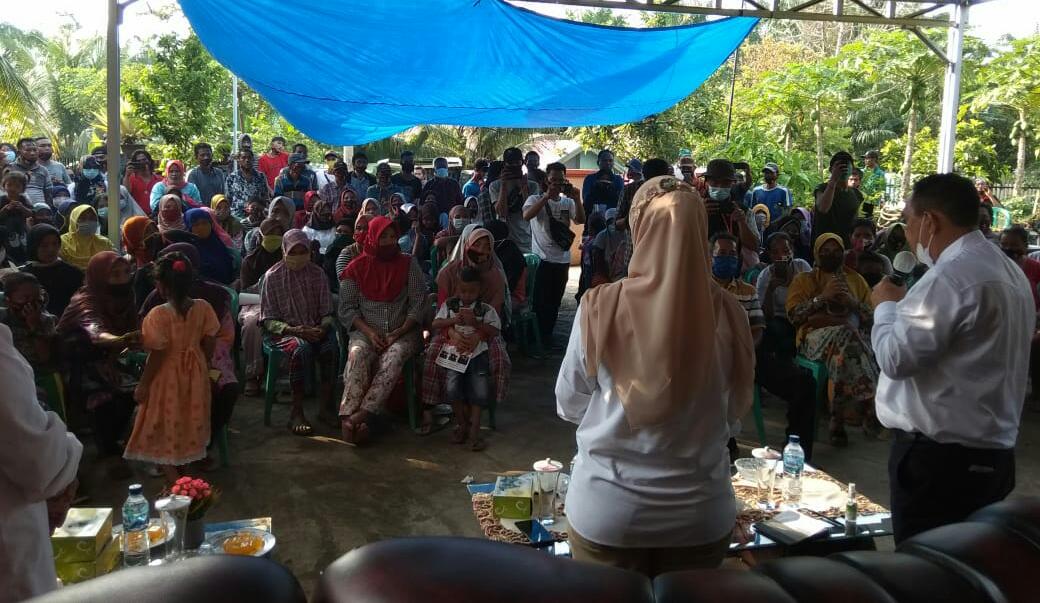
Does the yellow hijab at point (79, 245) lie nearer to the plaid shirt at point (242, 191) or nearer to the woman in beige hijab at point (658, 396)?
the plaid shirt at point (242, 191)

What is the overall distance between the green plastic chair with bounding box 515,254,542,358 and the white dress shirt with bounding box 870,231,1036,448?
4462 millimetres

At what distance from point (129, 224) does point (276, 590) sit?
5.02 meters

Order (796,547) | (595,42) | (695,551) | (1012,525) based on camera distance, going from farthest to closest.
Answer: (595,42) → (796,547) → (695,551) → (1012,525)

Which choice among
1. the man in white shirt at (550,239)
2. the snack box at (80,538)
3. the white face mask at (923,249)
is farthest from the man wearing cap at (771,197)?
the snack box at (80,538)

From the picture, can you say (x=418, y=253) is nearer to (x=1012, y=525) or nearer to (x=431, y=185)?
(x=431, y=185)

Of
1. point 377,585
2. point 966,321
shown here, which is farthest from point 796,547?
point 377,585

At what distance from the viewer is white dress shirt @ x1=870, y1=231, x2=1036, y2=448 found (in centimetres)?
202

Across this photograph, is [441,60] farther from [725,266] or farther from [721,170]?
[725,266]

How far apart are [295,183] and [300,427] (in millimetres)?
4670

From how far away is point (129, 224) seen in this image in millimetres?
5141

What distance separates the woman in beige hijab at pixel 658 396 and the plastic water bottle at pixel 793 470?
138 cm

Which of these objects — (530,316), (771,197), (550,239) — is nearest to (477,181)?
(550,239)

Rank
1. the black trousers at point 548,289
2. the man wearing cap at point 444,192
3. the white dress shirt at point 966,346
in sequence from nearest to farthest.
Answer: the white dress shirt at point 966,346 < the black trousers at point 548,289 < the man wearing cap at point 444,192

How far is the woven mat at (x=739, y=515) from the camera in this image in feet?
9.09
